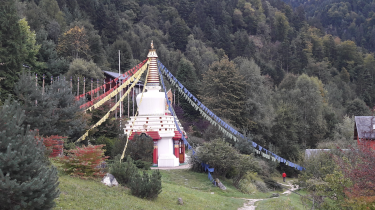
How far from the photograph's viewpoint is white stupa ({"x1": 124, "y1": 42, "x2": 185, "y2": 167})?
31.0 m

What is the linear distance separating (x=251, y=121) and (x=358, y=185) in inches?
1384

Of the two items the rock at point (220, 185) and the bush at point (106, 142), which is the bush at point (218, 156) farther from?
the bush at point (106, 142)

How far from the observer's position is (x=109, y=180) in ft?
59.1

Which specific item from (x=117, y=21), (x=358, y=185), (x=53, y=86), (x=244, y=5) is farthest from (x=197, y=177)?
(x=244, y=5)

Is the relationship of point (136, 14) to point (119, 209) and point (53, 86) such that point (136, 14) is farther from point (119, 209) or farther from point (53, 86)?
point (119, 209)

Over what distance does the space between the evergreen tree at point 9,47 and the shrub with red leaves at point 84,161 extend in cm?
2015

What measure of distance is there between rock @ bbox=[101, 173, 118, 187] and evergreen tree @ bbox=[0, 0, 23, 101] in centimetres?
2133

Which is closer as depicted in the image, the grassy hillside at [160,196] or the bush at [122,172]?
the grassy hillside at [160,196]

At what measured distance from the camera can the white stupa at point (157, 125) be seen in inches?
1220

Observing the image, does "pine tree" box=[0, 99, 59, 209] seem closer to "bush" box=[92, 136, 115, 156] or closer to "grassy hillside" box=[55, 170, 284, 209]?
"grassy hillside" box=[55, 170, 284, 209]

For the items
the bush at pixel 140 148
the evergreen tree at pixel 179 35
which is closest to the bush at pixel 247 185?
the bush at pixel 140 148

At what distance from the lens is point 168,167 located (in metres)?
30.2

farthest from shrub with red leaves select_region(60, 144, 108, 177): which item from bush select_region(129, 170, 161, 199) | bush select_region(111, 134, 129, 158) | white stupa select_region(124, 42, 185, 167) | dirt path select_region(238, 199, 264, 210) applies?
white stupa select_region(124, 42, 185, 167)

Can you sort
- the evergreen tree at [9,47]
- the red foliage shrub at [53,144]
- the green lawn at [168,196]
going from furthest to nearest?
the evergreen tree at [9,47], the red foliage shrub at [53,144], the green lawn at [168,196]
